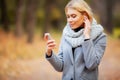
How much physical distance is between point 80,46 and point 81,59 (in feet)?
0.22

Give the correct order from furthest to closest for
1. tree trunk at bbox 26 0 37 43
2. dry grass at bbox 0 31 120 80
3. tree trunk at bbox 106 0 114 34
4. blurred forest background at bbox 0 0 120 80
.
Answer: tree trunk at bbox 26 0 37 43 < tree trunk at bbox 106 0 114 34 < blurred forest background at bbox 0 0 120 80 < dry grass at bbox 0 31 120 80

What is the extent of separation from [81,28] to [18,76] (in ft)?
8.28

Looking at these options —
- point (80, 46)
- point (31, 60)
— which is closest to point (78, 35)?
point (80, 46)

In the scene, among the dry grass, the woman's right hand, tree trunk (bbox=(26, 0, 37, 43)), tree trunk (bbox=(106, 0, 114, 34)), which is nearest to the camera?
the woman's right hand

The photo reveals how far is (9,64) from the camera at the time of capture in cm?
447

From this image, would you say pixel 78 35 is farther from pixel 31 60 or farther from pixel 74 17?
pixel 31 60

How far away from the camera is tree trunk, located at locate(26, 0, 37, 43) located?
4.78 meters

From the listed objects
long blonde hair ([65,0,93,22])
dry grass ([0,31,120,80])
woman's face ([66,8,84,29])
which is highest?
long blonde hair ([65,0,93,22])

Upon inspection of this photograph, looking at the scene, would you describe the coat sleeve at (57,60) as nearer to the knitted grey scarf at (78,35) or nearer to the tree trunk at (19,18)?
the knitted grey scarf at (78,35)

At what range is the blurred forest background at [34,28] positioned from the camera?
4516mm

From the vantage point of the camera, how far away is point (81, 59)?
1.85 metres

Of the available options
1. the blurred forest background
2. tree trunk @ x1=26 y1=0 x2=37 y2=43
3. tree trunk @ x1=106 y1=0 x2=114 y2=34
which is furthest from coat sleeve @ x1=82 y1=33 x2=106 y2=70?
tree trunk @ x1=26 y1=0 x2=37 y2=43

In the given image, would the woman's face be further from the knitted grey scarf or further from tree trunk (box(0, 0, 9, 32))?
tree trunk (box(0, 0, 9, 32))

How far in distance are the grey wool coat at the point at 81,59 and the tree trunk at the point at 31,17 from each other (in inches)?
114
